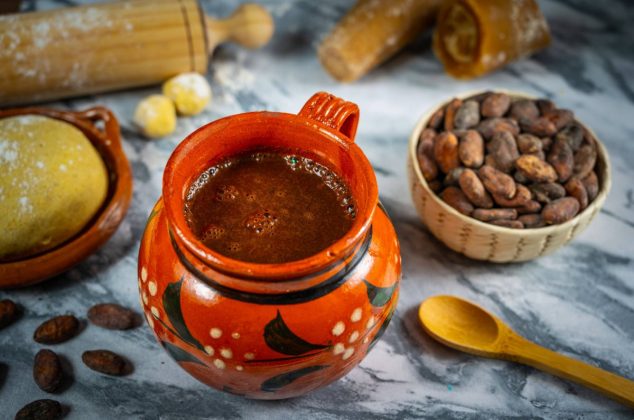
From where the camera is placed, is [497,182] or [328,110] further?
[497,182]

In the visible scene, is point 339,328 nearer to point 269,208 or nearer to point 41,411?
point 269,208

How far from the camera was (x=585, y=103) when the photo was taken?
1.40 m

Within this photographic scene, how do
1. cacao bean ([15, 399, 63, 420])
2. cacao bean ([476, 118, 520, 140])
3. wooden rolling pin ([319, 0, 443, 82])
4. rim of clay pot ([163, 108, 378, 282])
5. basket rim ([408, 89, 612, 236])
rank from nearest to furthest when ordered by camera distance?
rim of clay pot ([163, 108, 378, 282])
cacao bean ([15, 399, 63, 420])
basket rim ([408, 89, 612, 236])
cacao bean ([476, 118, 520, 140])
wooden rolling pin ([319, 0, 443, 82])

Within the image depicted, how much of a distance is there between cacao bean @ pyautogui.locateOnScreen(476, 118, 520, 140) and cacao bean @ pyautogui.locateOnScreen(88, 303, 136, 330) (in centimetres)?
63

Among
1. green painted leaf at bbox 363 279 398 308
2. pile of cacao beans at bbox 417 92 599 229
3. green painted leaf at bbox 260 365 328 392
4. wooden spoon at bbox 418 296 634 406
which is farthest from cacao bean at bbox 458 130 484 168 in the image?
green painted leaf at bbox 260 365 328 392

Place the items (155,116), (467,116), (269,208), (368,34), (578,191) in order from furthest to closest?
(368,34) < (155,116) < (467,116) < (578,191) < (269,208)

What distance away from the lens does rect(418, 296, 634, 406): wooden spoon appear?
950mm

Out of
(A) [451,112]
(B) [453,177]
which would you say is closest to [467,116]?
(A) [451,112]

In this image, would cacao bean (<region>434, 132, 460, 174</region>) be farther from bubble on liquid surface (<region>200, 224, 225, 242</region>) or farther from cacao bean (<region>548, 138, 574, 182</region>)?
bubble on liquid surface (<region>200, 224, 225, 242</region>)

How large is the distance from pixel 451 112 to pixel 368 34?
1.04 feet

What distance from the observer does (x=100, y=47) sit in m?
1.29

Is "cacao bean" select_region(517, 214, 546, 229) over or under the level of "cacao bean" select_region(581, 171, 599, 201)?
under

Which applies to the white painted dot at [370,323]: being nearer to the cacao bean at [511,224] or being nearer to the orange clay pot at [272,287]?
the orange clay pot at [272,287]

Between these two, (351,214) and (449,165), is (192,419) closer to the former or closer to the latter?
(351,214)
